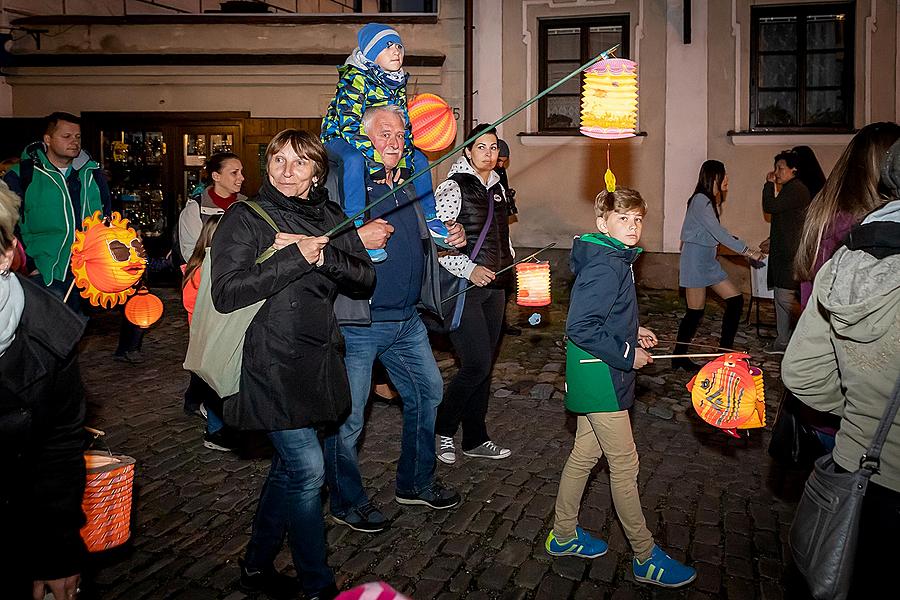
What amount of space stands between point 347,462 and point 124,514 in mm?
1203

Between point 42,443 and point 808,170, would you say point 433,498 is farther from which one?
point 808,170

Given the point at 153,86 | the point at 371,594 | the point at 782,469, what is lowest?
the point at 782,469

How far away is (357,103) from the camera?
422 cm

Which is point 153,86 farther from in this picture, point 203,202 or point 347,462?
point 347,462

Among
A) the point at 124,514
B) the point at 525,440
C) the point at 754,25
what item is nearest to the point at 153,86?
the point at 754,25

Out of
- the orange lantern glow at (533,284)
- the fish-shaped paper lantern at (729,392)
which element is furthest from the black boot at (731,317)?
the fish-shaped paper lantern at (729,392)

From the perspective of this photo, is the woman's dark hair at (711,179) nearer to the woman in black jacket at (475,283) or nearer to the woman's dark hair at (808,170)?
the woman's dark hair at (808,170)

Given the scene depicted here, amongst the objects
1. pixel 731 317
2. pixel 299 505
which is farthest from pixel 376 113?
pixel 731 317

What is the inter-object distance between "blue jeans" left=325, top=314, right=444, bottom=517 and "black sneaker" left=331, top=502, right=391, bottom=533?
3cm

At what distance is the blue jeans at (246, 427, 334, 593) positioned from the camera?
3461mm

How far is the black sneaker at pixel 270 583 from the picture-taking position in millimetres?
3752

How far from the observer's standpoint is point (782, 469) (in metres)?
5.45

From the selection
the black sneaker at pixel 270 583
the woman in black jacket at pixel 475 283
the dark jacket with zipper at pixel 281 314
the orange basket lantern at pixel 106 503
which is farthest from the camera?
the woman in black jacket at pixel 475 283

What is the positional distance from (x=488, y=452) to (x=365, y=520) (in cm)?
142
